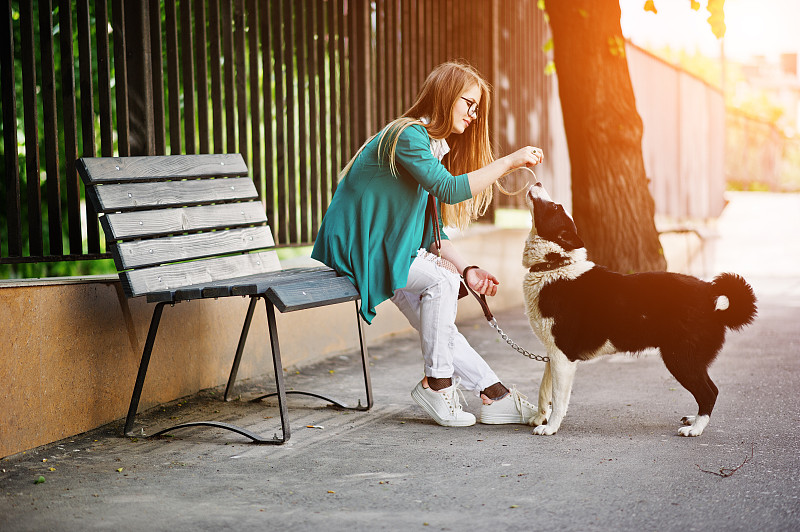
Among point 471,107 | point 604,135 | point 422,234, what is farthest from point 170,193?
point 604,135

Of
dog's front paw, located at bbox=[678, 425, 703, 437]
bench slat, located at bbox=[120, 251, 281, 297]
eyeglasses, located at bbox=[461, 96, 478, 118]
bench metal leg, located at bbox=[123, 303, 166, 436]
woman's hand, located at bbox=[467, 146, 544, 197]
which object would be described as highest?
eyeglasses, located at bbox=[461, 96, 478, 118]

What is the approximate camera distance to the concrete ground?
299 centimetres

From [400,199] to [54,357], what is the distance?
5.48 ft

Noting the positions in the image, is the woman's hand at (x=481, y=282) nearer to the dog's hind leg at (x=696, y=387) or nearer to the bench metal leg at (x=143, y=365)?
the dog's hind leg at (x=696, y=387)

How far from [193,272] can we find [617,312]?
6.51ft

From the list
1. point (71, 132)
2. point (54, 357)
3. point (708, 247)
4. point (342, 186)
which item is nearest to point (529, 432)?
point (342, 186)

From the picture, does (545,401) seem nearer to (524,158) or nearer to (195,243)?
(524,158)

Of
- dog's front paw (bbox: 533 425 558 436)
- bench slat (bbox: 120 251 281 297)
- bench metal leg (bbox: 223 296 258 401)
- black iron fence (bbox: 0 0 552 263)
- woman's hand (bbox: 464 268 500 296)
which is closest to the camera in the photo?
bench slat (bbox: 120 251 281 297)

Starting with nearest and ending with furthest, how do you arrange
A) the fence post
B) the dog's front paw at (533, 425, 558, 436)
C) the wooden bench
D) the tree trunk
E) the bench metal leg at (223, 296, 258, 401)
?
the wooden bench, the dog's front paw at (533, 425, 558, 436), the bench metal leg at (223, 296, 258, 401), the fence post, the tree trunk

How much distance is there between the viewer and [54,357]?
154 inches

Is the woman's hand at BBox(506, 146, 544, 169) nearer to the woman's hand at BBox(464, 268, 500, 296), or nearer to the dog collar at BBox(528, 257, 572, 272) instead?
the dog collar at BBox(528, 257, 572, 272)

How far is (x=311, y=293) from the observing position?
388 cm

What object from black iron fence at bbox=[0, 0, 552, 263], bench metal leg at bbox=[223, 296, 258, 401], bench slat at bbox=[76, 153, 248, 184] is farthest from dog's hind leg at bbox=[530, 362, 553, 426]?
black iron fence at bbox=[0, 0, 552, 263]

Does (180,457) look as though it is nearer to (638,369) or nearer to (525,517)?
(525,517)
